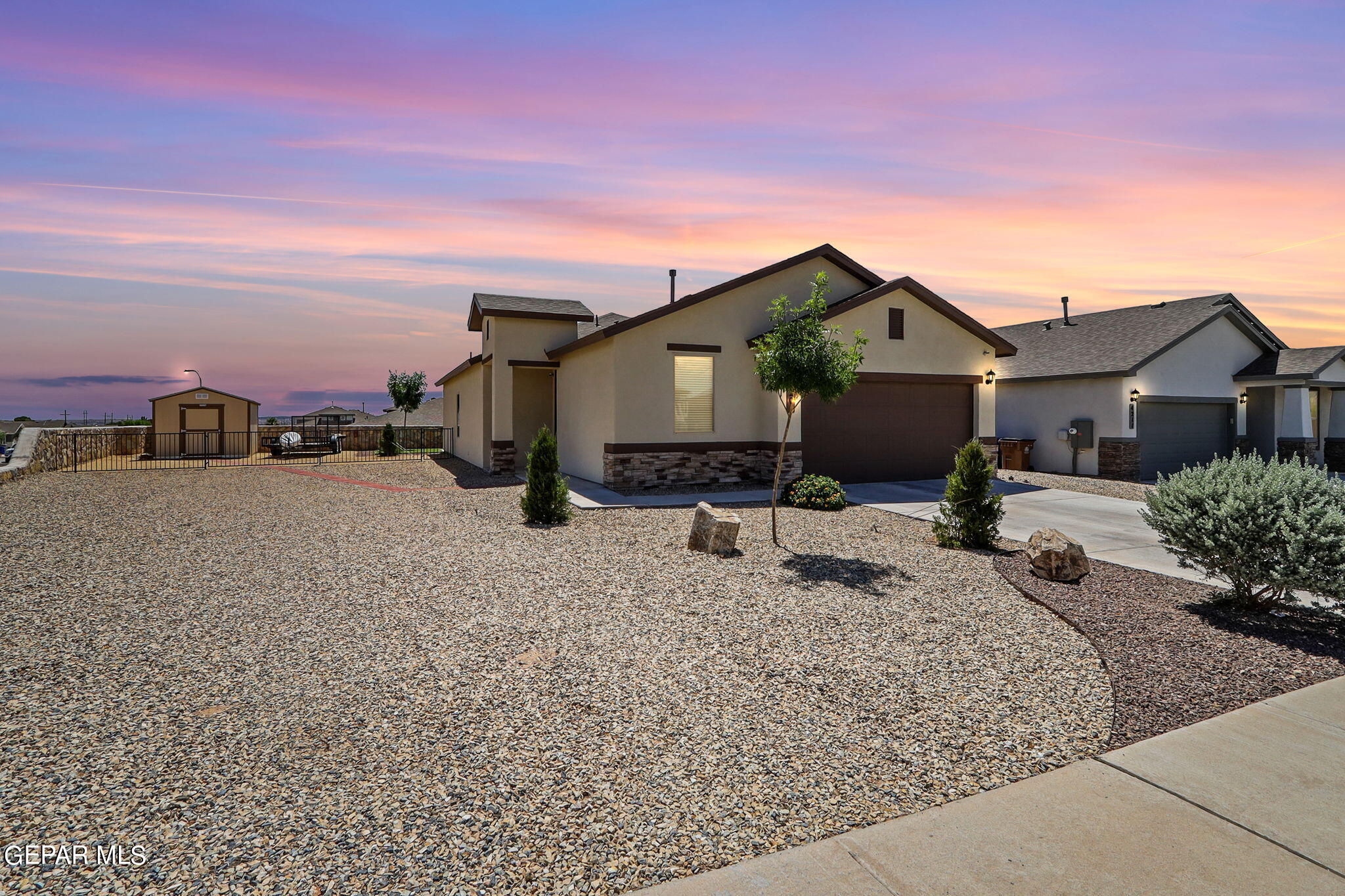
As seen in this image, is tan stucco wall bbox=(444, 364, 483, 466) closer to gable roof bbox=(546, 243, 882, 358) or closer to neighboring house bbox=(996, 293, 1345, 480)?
gable roof bbox=(546, 243, 882, 358)

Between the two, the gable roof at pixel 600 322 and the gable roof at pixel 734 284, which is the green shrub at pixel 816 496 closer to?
the gable roof at pixel 734 284

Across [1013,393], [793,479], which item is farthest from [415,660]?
[1013,393]

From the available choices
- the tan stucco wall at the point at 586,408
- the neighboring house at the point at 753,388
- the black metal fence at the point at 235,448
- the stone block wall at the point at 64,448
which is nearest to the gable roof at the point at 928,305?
the neighboring house at the point at 753,388

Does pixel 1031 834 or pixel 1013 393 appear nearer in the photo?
pixel 1031 834

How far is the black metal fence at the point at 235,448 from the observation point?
22953 millimetres

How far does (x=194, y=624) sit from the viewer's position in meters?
5.91

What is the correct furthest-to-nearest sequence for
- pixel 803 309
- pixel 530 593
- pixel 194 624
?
1. pixel 803 309
2. pixel 530 593
3. pixel 194 624

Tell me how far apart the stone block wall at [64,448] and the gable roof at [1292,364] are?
105 ft

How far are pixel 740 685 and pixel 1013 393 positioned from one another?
63.7 ft

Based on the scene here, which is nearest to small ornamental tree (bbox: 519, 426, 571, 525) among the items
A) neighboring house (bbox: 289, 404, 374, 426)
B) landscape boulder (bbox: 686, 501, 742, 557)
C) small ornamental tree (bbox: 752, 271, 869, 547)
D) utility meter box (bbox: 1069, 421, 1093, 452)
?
landscape boulder (bbox: 686, 501, 742, 557)

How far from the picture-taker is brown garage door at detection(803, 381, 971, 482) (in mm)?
14961

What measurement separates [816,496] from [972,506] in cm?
368

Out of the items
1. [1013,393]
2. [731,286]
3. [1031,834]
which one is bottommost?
[1031,834]

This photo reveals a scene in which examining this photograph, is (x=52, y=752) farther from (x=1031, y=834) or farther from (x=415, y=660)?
(x=1031, y=834)
